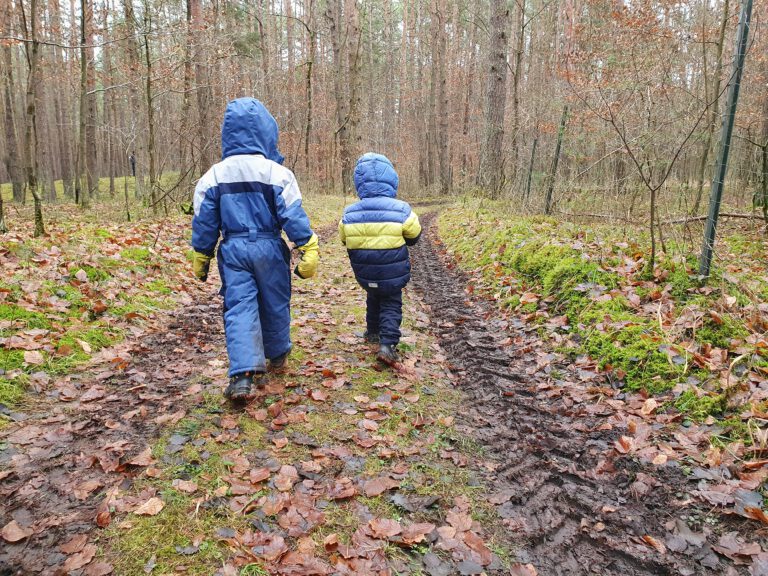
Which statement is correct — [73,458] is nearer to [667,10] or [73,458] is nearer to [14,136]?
[667,10]

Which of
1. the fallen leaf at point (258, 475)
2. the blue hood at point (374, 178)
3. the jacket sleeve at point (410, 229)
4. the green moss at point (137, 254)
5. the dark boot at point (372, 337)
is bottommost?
the fallen leaf at point (258, 475)

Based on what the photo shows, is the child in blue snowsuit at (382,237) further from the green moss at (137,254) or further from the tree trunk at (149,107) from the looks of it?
the tree trunk at (149,107)

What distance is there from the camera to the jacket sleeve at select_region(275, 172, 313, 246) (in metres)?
3.60

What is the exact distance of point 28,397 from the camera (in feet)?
11.2

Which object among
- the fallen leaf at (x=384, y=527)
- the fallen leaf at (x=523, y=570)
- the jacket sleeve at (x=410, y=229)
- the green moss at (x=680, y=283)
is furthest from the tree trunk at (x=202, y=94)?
the fallen leaf at (x=523, y=570)

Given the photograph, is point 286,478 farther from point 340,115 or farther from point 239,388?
point 340,115

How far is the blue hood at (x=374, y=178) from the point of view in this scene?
439 centimetres

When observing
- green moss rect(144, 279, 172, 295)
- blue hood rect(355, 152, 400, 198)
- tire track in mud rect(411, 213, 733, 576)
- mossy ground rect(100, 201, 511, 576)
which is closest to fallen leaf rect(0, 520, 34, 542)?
mossy ground rect(100, 201, 511, 576)

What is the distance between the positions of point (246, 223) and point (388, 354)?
1.83m

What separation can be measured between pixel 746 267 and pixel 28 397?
764cm

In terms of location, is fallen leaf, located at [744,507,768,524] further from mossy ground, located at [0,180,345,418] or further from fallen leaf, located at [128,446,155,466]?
mossy ground, located at [0,180,345,418]

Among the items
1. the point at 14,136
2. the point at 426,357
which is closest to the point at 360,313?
the point at 426,357

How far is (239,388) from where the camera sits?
344 centimetres

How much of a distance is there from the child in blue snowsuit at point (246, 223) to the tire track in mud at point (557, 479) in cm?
186
